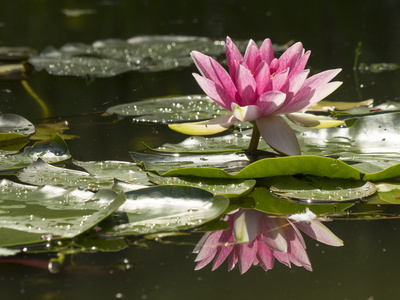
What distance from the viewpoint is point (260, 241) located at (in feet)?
3.49

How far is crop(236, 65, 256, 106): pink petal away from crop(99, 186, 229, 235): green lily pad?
282 millimetres

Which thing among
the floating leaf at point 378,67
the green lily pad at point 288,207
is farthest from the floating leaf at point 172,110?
the floating leaf at point 378,67

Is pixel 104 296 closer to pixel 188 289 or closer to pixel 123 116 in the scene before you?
pixel 188 289

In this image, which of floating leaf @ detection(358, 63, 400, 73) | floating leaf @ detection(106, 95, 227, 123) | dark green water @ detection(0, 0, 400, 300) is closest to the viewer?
dark green water @ detection(0, 0, 400, 300)

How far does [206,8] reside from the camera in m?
5.23

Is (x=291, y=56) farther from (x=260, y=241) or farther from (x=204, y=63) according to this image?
(x=260, y=241)

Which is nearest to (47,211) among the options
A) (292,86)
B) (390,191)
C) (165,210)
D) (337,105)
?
(165,210)

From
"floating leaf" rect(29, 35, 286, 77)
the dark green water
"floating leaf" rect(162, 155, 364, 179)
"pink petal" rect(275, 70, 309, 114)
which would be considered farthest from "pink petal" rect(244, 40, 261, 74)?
"floating leaf" rect(29, 35, 286, 77)

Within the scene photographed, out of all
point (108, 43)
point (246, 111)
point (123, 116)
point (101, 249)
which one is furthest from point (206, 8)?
point (101, 249)

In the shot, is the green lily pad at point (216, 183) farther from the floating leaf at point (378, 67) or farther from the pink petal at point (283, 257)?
the floating leaf at point (378, 67)

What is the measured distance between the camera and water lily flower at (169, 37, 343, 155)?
4.33 feet

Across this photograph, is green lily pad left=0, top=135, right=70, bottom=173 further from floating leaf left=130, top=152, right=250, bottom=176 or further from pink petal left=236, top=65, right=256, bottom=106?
pink petal left=236, top=65, right=256, bottom=106

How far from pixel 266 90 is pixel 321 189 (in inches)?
9.8

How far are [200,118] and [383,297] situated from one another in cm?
103
